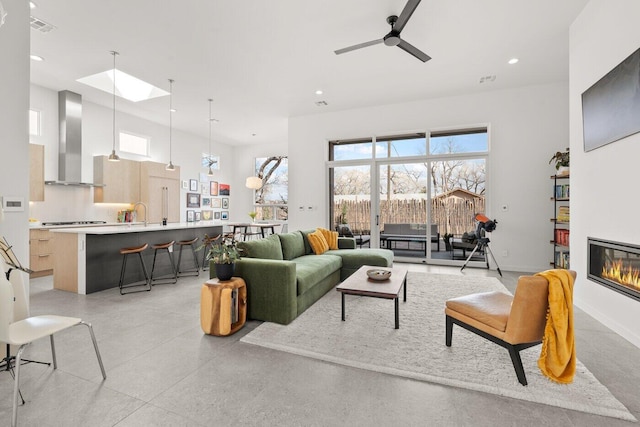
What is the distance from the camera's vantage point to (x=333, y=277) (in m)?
4.28

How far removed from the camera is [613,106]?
9.31 feet

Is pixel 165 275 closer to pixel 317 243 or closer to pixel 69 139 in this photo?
pixel 317 243

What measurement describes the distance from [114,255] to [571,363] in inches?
213

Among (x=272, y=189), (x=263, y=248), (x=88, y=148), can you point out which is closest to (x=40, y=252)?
(x=88, y=148)

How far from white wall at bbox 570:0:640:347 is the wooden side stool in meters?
3.54

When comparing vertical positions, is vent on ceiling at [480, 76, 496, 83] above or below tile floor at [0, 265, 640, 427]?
above

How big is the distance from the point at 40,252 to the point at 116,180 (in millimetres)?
1984

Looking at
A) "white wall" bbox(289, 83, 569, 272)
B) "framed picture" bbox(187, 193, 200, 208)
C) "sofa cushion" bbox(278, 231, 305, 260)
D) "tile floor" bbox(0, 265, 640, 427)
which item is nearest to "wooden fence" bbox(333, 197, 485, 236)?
"white wall" bbox(289, 83, 569, 272)

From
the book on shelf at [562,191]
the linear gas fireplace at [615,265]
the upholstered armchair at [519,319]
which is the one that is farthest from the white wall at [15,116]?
the book on shelf at [562,191]

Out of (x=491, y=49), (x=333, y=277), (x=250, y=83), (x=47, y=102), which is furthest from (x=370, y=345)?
(x=47, y=102)

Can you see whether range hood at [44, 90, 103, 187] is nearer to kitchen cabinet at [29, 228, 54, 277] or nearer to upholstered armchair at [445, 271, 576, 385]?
kitchen cabinet at [29, 228, 54, 277]

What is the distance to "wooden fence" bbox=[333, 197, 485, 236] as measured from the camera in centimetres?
605

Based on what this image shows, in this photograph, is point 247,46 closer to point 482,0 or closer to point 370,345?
point 482,0

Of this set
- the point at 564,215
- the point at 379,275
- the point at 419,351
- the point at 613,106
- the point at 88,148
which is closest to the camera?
the point at 419,351
